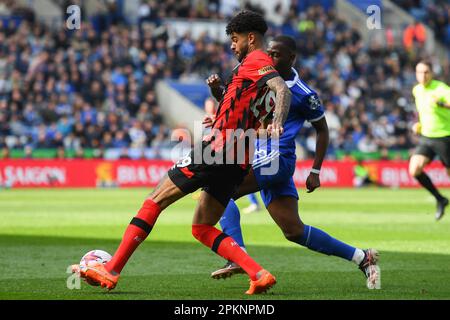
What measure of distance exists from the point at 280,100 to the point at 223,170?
2.45ft

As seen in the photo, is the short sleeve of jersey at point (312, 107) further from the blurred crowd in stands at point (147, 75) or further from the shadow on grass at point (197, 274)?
the blurred crowd in stands at point (147, 75)

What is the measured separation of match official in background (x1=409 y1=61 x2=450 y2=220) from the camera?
1609cm

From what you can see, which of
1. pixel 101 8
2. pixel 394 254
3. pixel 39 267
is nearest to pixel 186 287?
pixel 39 267

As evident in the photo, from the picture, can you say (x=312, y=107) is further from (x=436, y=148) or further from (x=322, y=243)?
(x=436, y=148)

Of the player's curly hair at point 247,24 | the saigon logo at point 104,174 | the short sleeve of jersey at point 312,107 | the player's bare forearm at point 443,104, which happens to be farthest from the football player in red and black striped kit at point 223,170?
the saigon logo at point 104,174

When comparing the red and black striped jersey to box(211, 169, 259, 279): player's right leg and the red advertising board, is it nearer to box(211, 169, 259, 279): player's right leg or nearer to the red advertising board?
box(211, 169, 259, 279): player's right leg

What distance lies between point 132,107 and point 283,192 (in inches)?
974

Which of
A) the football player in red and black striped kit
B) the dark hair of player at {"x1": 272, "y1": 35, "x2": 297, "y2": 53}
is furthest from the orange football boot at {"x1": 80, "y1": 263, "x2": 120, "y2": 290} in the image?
the dark hair of player at {"x1": 272, "y1": 35, "x2": 297, "y2": 53}

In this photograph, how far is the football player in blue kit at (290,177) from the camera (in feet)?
27.6

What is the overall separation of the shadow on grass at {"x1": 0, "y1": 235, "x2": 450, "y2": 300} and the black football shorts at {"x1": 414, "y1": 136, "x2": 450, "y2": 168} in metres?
4.62

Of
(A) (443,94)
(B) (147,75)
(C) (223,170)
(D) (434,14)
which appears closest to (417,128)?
(A) (443,94)

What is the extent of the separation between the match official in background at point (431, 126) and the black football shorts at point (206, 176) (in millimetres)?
8908

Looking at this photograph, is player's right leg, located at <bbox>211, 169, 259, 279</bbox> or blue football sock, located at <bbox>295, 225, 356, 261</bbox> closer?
blue football sock, located at <bbox>295, 225, 356, 261</bbox>

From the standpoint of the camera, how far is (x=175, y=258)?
11.0 metres
